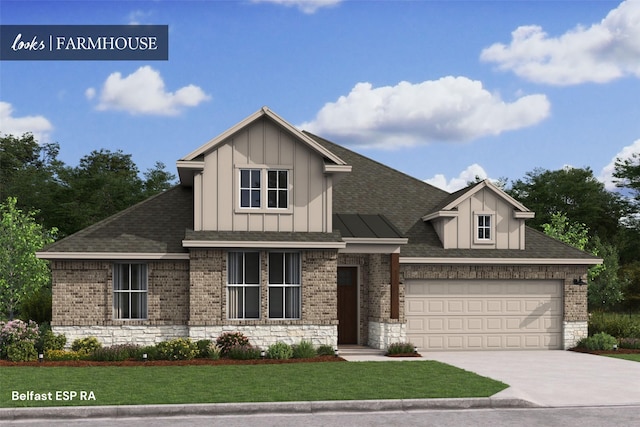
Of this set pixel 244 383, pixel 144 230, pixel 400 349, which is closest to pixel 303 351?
pixel 400 349

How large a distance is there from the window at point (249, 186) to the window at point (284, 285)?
1.70 metres

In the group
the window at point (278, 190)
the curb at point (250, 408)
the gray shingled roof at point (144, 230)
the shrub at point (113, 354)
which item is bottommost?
the shrub at point (113, 354)

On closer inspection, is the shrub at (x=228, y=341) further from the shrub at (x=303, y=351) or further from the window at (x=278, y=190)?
the window at (x=278, y=190)

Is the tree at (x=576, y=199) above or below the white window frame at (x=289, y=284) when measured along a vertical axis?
above

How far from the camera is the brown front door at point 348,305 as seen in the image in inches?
990

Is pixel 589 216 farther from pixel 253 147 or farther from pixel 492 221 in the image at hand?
pixel 253 147

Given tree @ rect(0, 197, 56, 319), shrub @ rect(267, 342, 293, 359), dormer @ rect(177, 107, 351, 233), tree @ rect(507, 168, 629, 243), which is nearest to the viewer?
shrub @ rect(267, 342, 293, 359)

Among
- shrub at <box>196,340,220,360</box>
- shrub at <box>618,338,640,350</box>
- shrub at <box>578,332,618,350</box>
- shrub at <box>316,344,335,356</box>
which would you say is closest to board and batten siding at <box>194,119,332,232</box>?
shrub at <box>196,340,220,360</box>

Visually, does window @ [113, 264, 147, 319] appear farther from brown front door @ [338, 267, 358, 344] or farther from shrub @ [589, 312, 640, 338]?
shrub @ [589, 312, 640, 338]

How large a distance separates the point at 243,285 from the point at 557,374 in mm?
9049

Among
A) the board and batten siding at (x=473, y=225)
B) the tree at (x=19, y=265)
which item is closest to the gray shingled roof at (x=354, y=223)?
the board and batten siding at (x=473, y=225)

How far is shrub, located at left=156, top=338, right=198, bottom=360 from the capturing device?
2073 cm

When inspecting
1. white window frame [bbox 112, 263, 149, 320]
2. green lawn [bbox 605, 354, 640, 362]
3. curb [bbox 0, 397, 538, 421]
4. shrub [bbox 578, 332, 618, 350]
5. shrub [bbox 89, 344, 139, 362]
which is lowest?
green lawn [bbox 605, 354, 640, 362]

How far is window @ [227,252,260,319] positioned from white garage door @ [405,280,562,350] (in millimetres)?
5092
